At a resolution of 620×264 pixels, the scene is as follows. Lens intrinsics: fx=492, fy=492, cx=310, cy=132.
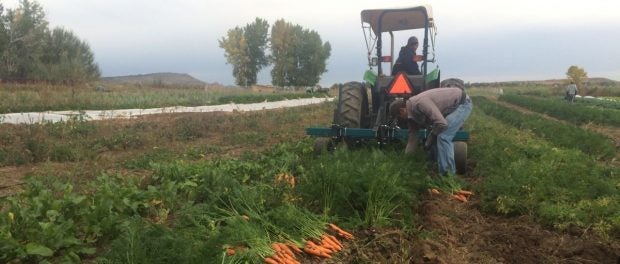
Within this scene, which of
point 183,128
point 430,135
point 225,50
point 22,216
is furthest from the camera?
point 225,50

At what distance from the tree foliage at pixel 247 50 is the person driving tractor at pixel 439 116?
165 feet

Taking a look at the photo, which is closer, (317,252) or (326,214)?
(317,252)

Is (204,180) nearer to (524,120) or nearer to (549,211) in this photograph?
(549,211)

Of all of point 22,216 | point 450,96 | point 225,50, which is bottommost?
point 22,216

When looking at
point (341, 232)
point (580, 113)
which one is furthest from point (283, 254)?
point (580, 113)

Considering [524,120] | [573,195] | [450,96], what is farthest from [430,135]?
[524,120]

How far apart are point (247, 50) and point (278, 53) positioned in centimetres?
389

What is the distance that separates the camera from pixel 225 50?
58.3 meters

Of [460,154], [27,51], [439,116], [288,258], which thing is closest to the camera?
[288,258]

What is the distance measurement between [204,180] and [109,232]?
4.13ft

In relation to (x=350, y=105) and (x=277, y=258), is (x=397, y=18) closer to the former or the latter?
(x=350, y=105)

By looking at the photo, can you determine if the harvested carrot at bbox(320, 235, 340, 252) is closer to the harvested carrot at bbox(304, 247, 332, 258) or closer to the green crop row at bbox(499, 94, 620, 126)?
the harvested carrot at bbox(304, 247, 332, 258)

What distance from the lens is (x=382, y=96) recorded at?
7340mm

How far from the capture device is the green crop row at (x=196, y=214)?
3.02 m
